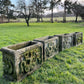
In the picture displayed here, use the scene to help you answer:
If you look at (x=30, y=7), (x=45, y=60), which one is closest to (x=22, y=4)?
(x=30, y=7)

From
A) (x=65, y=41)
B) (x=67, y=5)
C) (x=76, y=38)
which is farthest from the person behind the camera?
(x=67, y=5)

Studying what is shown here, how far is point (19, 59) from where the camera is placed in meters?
2.47

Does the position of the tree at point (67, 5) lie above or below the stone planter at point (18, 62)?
above

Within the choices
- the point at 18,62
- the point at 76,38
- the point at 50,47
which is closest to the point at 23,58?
the point at 18,62

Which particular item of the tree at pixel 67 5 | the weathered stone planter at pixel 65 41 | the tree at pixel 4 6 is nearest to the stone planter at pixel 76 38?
the weathered stone planter at pixel 65 41

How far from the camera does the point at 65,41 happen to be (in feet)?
16.2

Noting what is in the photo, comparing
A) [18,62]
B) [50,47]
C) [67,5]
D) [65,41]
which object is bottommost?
[18,62]

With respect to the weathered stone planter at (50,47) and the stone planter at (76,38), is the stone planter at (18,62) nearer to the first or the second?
the weathered stone planter at (50,47)

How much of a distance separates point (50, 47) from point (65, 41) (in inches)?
54.0

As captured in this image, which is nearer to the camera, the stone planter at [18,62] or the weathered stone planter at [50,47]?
the stone planter at [18,62]

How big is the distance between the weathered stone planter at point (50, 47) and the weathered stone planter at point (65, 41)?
0.28 m

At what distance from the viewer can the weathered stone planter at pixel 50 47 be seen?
140 inches

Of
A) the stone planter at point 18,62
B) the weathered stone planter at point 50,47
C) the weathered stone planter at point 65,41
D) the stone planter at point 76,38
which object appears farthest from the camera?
the stone planter at point 76,38

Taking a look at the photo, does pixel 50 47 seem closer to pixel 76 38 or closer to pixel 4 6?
pixel 76 38
